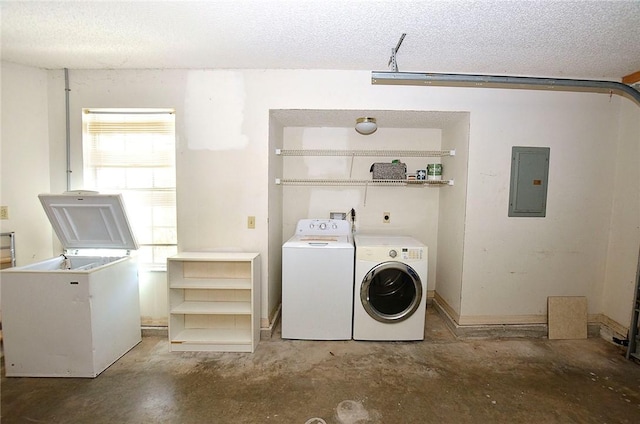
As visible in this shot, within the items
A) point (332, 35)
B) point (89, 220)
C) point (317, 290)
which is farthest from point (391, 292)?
point (89, 220)

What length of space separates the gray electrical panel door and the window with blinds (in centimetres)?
336

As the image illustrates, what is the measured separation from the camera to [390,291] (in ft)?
8.84

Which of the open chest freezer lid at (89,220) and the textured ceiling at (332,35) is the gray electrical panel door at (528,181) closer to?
the textured ceiling at (332,35)

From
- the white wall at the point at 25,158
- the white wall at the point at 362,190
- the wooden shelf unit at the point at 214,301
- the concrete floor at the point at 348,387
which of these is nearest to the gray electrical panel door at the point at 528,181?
the white wall at the point at 362,190

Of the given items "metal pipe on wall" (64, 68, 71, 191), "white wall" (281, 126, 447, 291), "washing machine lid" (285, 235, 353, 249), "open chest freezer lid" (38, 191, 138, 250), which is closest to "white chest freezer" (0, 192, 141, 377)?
"open chest freezer lid" (38, 191, 138, 250)

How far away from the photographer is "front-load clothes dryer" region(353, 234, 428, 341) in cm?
254

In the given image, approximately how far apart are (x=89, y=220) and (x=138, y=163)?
68 cm

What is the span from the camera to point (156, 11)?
1.74m

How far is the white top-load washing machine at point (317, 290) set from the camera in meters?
2.55

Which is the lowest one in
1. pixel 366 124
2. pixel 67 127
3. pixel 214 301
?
pixel 214 301

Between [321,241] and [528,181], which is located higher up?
[528,181]

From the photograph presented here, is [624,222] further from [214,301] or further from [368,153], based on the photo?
[214,301]

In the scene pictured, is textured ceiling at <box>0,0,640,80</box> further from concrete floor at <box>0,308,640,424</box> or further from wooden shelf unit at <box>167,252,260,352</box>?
concrete floor at <box>0,308,640,424</box>

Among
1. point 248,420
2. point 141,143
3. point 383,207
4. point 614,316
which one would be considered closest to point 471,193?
point 383,207
